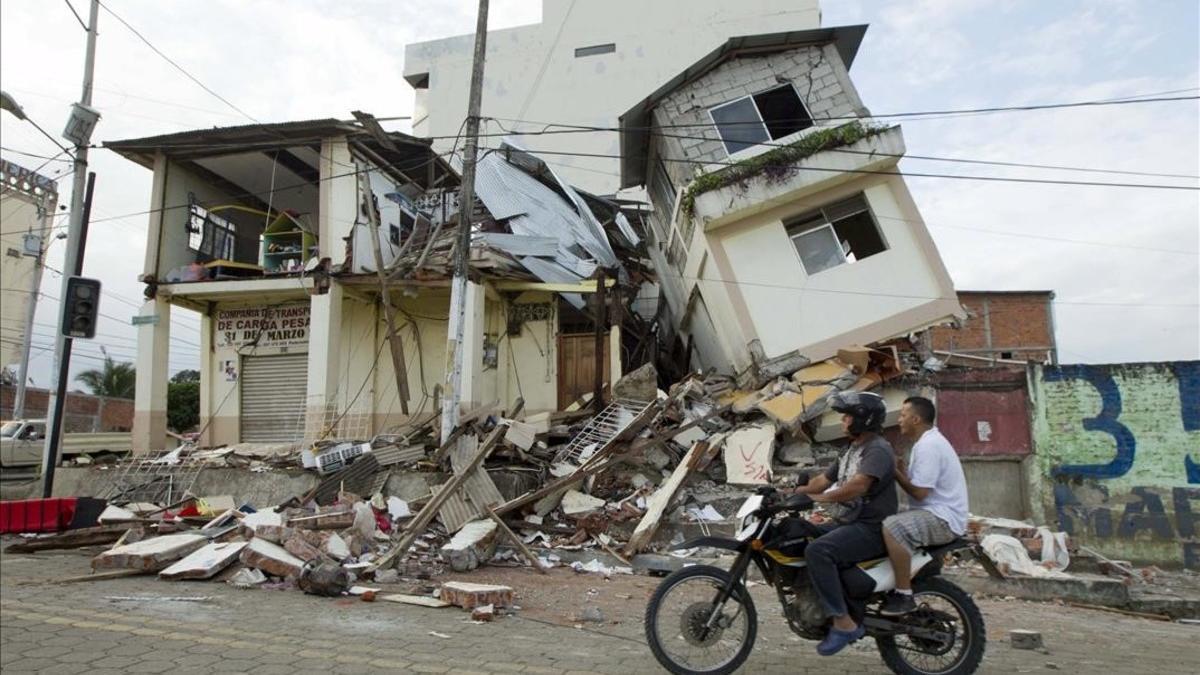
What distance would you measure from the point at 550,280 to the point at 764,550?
11277 mm

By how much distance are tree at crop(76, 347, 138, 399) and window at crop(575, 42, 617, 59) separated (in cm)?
2473

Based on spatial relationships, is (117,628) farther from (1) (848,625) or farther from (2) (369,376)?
(2) (369,376)

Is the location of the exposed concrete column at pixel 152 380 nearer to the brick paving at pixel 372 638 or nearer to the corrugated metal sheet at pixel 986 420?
the brick paving at pixel 372 638

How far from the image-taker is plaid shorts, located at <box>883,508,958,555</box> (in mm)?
3945

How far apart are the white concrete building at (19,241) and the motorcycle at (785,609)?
1825cm

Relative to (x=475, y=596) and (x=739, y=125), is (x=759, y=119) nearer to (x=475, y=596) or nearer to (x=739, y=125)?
(x=739, y=125)

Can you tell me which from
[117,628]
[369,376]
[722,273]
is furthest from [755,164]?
[117,628]

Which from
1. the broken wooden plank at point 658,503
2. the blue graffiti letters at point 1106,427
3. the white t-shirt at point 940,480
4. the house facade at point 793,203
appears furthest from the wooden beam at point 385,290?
the blue graffiti letters at point 1106,427

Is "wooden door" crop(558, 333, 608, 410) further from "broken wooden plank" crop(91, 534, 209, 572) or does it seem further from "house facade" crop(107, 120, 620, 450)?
"broken wooden plank" crop(91, 534, 209, 572)

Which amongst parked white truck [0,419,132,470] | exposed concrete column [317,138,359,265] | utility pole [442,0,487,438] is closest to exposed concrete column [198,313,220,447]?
exposed concrete column [317,138,359,265]

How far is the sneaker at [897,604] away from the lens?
3951 millimetres

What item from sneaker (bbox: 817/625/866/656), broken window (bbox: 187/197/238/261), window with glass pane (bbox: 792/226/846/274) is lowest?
sneaker (bbox: 817/625/866/656)

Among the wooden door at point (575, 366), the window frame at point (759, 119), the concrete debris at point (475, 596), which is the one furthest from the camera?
the wooden door at point (575, 366)

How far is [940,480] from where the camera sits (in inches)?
162
